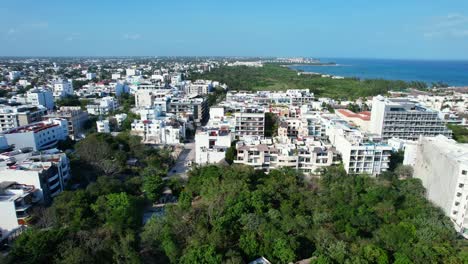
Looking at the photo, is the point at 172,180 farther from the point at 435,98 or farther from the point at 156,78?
the point at 156,78

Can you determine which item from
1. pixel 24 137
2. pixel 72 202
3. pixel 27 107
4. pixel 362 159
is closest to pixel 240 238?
pixel 72 202

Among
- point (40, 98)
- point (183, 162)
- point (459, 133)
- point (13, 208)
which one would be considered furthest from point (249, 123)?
point (40, 98)

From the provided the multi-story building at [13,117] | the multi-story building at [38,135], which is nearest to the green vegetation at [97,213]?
the multi-story building at [38,135]

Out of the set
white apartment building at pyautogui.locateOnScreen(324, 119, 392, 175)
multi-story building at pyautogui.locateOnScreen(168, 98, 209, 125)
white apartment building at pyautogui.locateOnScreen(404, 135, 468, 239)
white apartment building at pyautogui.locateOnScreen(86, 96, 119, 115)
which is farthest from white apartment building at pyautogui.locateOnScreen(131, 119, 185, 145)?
white apartment building at pyautogui.locateOnScreen(404, 135, 468, 239)

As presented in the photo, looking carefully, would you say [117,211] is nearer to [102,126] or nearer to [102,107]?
[102,126]

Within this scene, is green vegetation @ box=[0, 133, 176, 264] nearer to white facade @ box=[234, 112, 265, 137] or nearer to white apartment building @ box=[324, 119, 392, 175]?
white facade @ box=[234, 112, 265, 137]
